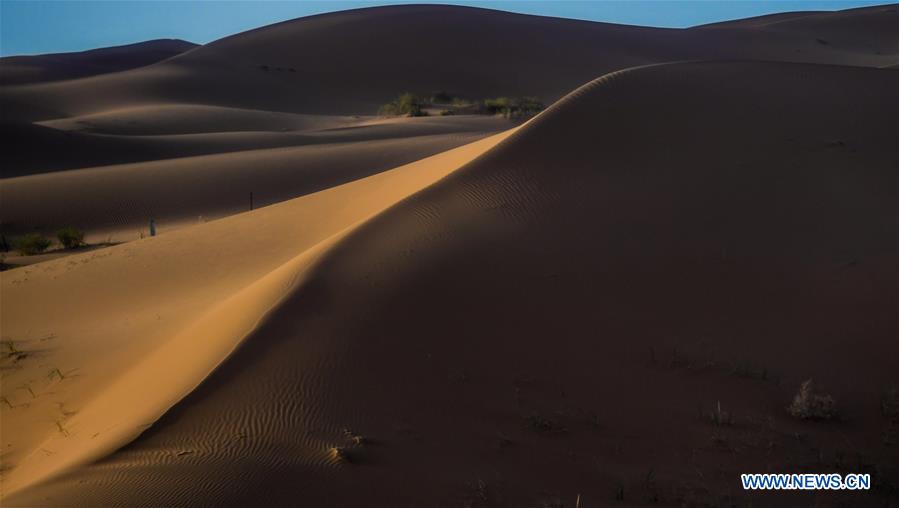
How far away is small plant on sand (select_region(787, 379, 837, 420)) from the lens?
605 cm

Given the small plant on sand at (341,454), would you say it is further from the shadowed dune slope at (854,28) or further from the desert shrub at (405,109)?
the shadowed dune slope at (854,28)

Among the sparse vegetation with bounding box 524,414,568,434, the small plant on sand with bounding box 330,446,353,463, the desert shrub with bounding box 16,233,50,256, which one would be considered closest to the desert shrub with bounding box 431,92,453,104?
the desert shrub with bounding box 16,233,50,256

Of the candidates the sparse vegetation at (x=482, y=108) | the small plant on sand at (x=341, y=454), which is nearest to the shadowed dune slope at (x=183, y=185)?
the sparse vegetation at (x=482, y=108)

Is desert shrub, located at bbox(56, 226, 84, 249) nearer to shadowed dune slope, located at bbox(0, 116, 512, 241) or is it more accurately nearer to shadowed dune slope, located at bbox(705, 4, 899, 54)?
shadowed dune slope, located at bbox(0, 116, 512, 241)

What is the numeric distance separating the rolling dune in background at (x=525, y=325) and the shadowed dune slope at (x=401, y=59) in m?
39.9

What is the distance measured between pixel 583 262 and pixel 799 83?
18.2 feet

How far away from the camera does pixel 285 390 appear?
600 cm

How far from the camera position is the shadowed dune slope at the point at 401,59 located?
52625 mm

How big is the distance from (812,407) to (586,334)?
179 centimetres

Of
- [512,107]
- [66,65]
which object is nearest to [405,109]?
[512,107]

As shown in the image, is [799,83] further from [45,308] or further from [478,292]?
[45,308]

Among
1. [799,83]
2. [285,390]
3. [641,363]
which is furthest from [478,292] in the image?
[799,83]

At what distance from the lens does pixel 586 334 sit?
23.0 feet

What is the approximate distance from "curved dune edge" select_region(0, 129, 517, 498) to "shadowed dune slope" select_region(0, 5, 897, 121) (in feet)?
138
